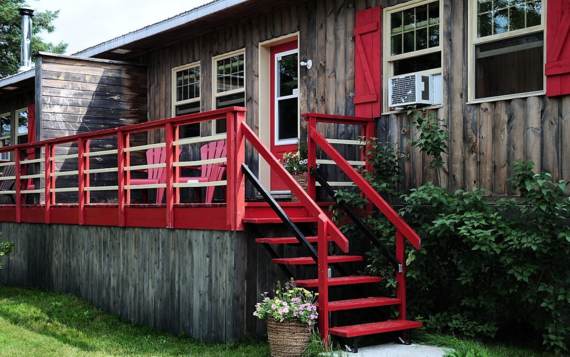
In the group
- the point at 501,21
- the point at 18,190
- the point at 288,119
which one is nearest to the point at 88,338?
the point at 288,119

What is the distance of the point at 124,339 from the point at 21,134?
926 centimetres

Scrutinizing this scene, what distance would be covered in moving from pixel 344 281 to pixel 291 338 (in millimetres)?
883

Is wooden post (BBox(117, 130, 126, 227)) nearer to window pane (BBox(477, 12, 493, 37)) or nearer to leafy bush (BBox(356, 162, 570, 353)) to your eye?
leafy bush (BBox(356, 162, 570, 353))

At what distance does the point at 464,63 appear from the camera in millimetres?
7418

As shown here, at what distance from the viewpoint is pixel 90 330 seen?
773 centimetres

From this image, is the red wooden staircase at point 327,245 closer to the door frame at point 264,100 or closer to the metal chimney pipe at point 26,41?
the door frame at point 264,100

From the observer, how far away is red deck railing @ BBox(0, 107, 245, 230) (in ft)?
23.2

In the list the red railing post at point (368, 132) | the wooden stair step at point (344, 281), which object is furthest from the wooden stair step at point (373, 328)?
the red railing post at point (368, 132)

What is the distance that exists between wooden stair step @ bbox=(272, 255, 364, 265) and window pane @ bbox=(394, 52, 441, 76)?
6.88 ft

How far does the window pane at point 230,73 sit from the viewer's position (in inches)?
415

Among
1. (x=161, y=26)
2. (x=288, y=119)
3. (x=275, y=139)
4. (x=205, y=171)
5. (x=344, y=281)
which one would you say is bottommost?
(x=344, y=281)

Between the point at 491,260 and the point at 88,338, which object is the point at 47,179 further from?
the point at 491,260

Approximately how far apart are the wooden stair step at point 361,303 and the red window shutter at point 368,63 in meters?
2.28

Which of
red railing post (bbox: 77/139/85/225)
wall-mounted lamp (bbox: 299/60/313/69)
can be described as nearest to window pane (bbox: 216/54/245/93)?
wall-mounted lamp (bbox: 299/60/313/69)
